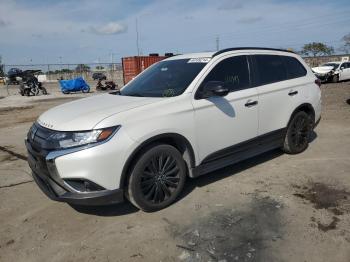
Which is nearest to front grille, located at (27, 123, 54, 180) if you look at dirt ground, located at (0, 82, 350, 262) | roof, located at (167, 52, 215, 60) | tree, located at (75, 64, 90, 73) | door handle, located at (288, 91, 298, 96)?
dirt ground, located at (0, 82, 350, 262)

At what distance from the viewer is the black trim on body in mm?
4784

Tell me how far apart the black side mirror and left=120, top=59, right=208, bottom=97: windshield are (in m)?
0.23

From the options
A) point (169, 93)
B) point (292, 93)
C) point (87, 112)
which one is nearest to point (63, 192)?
point (87, 112)

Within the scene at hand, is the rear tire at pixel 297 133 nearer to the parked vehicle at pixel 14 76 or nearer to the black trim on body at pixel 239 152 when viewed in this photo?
the black trim on body at pixel 239 152

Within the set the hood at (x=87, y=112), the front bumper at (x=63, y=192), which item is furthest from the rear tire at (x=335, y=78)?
the front bumper at (x=63, y=192)

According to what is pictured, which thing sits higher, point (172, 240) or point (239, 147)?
point (239, 147)

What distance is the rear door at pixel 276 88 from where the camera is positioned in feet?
17.9

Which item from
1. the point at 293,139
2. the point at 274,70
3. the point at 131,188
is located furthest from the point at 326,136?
the point at 131,188

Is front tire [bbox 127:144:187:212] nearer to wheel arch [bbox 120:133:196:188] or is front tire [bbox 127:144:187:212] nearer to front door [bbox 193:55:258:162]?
wheel arch [bbox 120:133:196:188]

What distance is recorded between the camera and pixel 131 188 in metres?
4.09

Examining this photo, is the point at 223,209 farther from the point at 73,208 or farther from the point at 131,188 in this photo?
the point at 73,208

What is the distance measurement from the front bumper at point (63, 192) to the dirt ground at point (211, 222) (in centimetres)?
37

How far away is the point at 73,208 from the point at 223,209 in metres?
1.79

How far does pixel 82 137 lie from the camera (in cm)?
383
